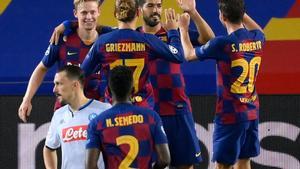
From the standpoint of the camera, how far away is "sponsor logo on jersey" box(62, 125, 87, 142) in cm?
671

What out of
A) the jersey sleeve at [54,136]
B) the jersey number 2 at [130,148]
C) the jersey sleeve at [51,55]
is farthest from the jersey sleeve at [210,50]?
the jersey number 2 at [130,148]

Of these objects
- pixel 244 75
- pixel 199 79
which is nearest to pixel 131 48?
pixel 244 75

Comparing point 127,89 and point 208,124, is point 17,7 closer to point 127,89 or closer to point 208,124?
point 208,124

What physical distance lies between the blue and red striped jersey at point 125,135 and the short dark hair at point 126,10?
1.11m

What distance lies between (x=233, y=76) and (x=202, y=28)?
491mm

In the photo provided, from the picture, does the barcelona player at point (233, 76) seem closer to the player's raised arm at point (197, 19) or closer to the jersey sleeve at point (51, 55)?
the player's raised arm at point (197, 19)

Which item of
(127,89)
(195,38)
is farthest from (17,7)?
(127,89)

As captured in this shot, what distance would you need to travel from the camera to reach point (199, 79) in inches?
355

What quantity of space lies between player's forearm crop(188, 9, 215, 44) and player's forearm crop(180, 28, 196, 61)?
0.51ft

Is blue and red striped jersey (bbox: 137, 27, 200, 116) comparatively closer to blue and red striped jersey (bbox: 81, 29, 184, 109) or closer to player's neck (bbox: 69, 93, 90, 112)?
blue and red striped jersey (bbox: 81, 29, 184, 109)

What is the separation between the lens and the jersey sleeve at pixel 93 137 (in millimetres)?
6312

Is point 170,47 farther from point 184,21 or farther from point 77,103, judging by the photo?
point 77,103

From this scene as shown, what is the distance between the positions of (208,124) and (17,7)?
2065mm

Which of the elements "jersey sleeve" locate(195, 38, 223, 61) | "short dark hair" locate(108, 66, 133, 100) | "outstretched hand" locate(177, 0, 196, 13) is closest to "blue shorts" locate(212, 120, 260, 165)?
"jersey sleeve" locate(195, 38, 223, 61)
